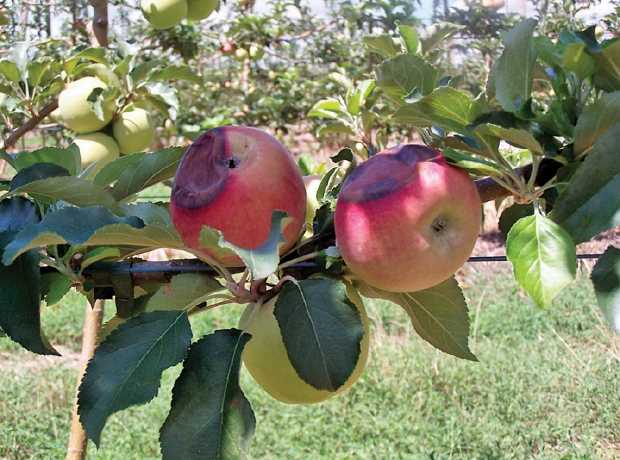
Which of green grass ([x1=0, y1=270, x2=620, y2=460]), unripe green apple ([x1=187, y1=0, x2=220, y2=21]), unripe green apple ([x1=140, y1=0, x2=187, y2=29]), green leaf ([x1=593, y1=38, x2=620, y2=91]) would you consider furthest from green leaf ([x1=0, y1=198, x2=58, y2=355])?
green grass ([x1=0, y1=270, x2=620, y2=460])

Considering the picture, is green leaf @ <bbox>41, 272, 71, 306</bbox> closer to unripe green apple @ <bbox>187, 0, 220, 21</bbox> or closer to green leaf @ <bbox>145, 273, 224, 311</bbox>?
green leaf @ <bbox>145, 273, 224, 311</bbox>

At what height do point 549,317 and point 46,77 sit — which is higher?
point 46,77

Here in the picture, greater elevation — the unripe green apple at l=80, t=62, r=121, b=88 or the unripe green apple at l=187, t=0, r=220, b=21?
the unripe green apple at l=80, t=62, r=121, b=88

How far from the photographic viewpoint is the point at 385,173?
20.7 inches

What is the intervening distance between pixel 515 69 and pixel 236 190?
0.24 metres

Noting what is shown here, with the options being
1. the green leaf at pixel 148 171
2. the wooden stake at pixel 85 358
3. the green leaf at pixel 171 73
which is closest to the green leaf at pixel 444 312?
the green leaf at pixel 148 171

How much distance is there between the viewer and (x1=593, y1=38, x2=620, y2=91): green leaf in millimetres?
551

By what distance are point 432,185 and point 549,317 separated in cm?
308

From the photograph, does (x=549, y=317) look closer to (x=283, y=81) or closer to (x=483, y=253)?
(x=483, y=253)

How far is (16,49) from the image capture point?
1.51 metres

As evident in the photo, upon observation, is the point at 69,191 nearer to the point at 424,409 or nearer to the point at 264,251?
the point at 264,251

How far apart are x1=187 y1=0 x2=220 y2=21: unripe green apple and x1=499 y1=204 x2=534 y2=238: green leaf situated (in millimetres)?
1474

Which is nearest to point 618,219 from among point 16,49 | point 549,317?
point 16,49

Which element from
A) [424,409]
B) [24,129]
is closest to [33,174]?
[24,129]
